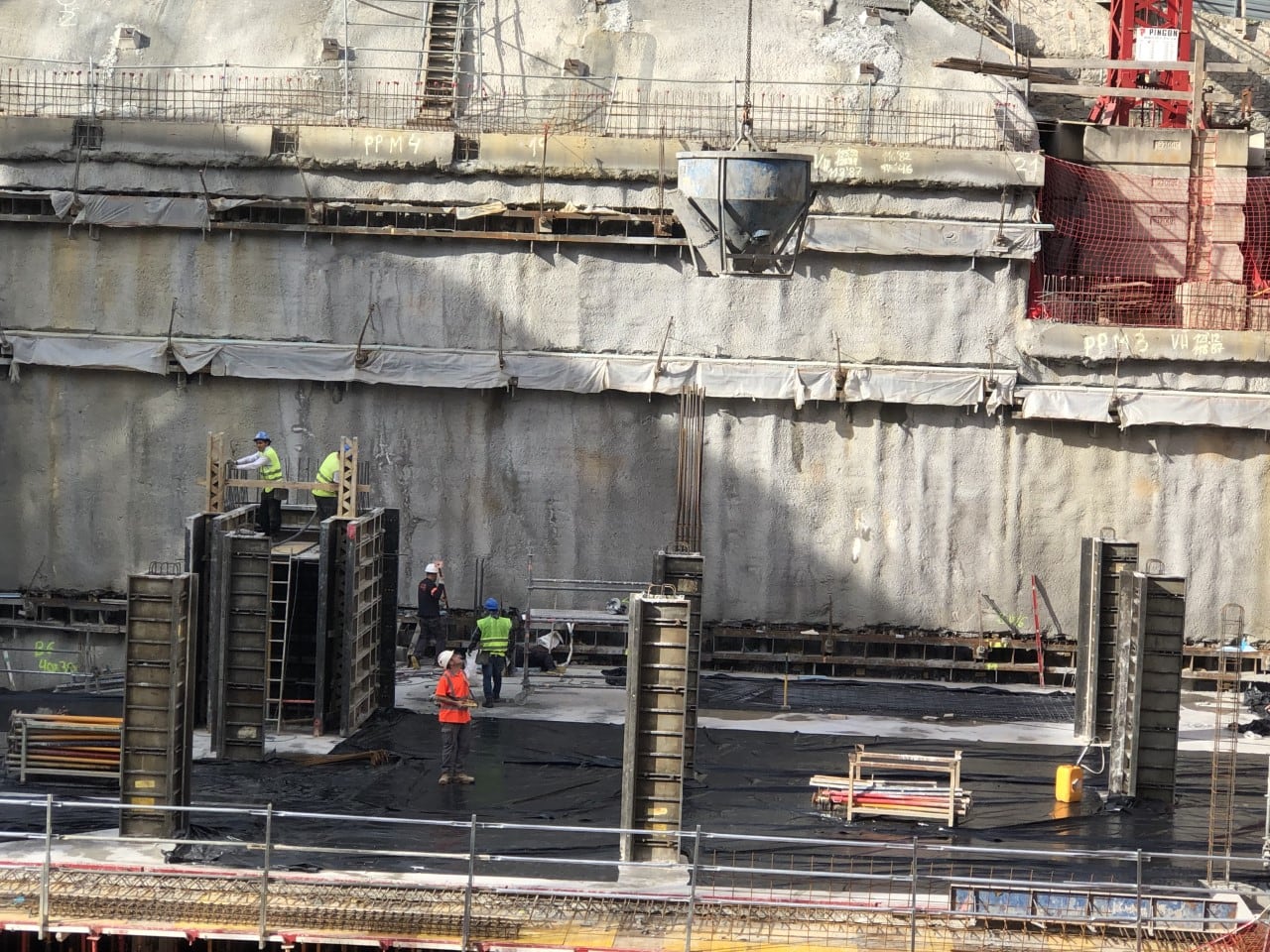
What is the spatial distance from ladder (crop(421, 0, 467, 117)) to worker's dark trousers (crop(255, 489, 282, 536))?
826 cm

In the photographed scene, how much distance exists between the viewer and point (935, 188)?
3050cm

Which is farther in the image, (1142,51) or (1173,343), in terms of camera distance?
(1142,51)

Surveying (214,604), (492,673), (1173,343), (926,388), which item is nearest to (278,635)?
(214,604)

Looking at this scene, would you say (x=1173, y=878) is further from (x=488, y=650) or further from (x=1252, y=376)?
(x=1252, y=376)

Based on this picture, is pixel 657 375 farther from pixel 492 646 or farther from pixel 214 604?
pixel 214 604

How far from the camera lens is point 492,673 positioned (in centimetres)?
2602

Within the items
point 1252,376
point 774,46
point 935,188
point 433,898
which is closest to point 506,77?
point 774,46

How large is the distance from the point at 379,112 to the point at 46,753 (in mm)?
14237

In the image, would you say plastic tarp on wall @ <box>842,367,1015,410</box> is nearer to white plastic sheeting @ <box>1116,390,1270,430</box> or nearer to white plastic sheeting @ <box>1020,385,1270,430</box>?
white plastic sheeting @ <box>1020,385,1270,430</box>

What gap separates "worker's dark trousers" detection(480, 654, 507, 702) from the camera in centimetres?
2586

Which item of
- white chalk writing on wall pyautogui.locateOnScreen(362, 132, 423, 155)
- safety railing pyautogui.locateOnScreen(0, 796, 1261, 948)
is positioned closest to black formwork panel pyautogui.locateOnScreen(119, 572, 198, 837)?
safety railing pyautogui.locateOnScreen(0, 796, 1261, 948)

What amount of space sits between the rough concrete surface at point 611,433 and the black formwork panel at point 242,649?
25.3 ft

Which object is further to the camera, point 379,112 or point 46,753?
point 379,112

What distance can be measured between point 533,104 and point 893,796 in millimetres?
15207
